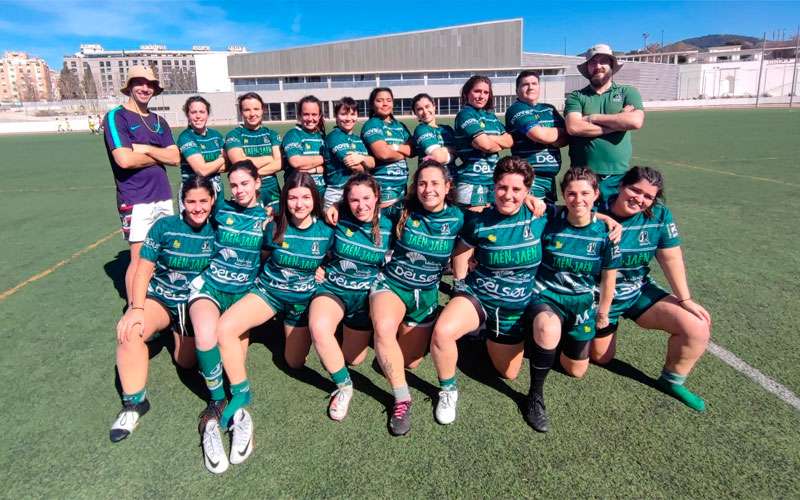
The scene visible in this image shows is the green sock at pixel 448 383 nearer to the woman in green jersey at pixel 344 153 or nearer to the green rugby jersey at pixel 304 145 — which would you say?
the woman in green jersey at pixel 344 153

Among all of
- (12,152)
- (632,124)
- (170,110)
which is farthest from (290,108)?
(632,124)

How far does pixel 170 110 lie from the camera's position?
53.1 meters

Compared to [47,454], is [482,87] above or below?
above

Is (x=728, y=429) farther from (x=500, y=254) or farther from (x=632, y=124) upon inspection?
(x=632, y=124)

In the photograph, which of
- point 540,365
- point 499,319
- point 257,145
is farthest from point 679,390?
point 257,145

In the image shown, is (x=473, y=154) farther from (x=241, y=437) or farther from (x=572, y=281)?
(x=241, y=437)

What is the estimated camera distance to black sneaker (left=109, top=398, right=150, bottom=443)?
2971 mm

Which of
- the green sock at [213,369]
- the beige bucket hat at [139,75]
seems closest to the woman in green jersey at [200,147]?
the beige bucket hat at [139,75]

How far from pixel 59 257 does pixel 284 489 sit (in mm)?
6045

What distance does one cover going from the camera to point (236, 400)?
10.3ft

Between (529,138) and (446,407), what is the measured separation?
2292 mm

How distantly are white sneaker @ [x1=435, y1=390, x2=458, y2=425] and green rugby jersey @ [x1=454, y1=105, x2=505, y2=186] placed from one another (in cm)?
194

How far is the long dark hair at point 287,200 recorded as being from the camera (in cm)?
336

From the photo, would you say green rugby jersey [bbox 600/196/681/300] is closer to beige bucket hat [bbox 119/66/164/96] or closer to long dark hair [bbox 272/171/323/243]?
Result: long dark hair [bbox 272/171/323/243]
